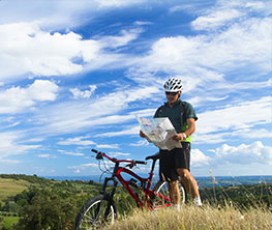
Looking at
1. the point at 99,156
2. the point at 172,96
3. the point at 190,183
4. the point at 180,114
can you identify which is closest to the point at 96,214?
the point at 99,156

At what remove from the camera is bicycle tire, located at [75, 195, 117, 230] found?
5.26 m

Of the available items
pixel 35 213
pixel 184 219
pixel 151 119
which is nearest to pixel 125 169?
pixel 151 119

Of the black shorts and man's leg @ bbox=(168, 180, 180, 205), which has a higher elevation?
the black shorts

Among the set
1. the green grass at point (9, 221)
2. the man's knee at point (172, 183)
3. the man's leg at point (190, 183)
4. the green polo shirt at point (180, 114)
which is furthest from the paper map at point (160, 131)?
the green grass at point (9, 221)

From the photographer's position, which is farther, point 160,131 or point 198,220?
point 160,131

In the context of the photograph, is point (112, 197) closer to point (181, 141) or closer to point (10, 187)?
point (181, 141)

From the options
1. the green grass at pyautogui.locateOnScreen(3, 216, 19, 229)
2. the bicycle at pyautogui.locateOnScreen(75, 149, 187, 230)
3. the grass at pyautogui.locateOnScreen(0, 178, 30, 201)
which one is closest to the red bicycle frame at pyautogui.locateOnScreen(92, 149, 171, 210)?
the bicycle at pyautogui.locateOnScreen(75, 149, 187, 230)

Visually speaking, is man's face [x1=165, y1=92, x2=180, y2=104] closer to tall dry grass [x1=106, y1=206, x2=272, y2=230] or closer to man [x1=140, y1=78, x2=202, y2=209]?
man [x1=140, y1=78, x2=202, y2=209]

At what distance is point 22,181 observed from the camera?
4045 inches

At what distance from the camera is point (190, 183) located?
19.3 ft

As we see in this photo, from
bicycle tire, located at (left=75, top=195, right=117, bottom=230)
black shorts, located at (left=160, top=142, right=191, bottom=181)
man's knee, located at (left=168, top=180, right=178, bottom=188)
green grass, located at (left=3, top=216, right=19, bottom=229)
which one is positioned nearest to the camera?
bicycle tire, located at (left=75, top=195, right=117, bottom=230)

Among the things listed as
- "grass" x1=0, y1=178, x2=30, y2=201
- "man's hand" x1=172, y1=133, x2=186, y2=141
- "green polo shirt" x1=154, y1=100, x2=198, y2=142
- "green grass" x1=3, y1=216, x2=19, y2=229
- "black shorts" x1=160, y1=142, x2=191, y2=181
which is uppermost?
"grass" x1=0, y1=178, x2=30, y2=201

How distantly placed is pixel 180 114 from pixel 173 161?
0.67m

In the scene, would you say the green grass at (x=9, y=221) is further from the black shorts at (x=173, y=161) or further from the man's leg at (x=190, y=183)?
the man's leg at (x=190, y=183)
